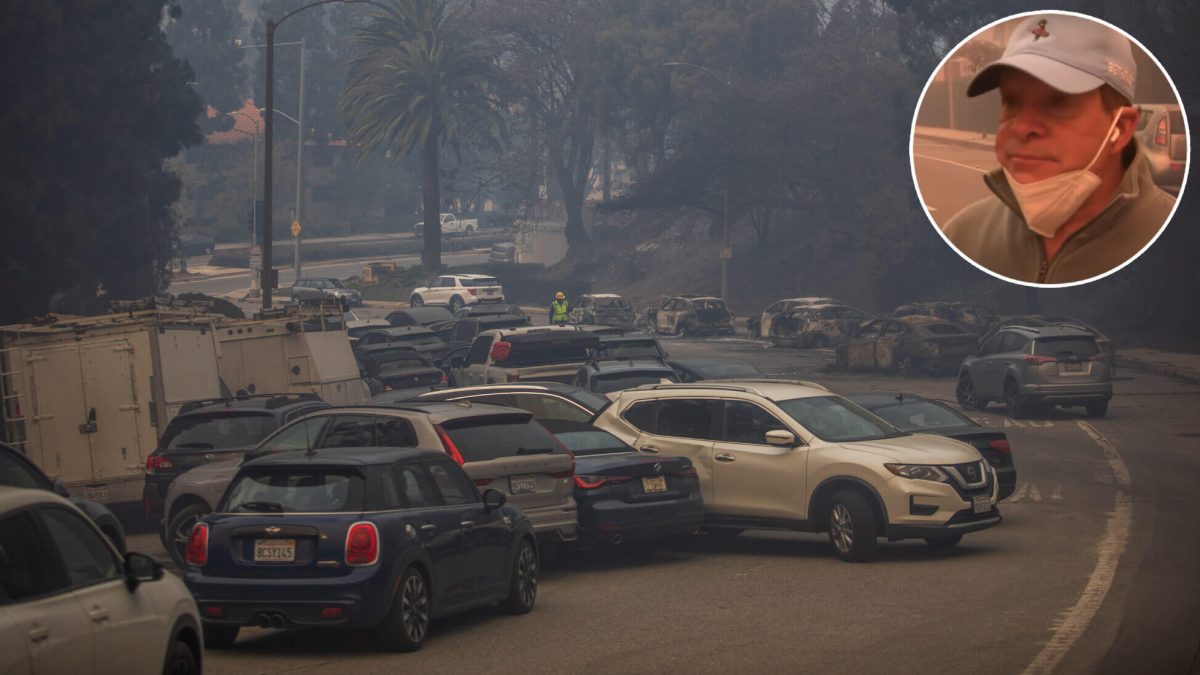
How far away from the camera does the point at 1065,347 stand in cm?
2889

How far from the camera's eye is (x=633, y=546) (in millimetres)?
16484

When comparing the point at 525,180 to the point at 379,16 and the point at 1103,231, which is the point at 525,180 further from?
the point at 1103,231

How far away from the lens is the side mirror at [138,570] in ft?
23.2

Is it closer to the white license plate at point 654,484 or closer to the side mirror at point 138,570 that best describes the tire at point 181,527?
the white license plate at point 654,484

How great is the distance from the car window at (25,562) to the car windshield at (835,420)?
996cm

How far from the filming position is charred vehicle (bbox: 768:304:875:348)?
5362 centimetres

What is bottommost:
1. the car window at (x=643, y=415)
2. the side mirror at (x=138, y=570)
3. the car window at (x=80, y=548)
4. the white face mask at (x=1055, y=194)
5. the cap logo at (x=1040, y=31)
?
the car window at (x=643, y=415)

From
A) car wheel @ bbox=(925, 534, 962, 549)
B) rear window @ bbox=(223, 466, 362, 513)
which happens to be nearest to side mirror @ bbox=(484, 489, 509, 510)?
rear window @ bbox=(223, 466, 362, 513)

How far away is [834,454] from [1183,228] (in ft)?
68.8

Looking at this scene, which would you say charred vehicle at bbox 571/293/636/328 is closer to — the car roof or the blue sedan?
the car roof

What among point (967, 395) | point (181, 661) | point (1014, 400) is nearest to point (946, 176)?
point (181, 661)

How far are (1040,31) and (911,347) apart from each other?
125 feet

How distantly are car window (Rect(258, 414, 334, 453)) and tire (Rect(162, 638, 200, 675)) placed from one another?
22.2 feet

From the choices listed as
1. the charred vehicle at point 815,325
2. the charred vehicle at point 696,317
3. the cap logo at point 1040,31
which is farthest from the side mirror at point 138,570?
the charred vehicle at point 696,317
